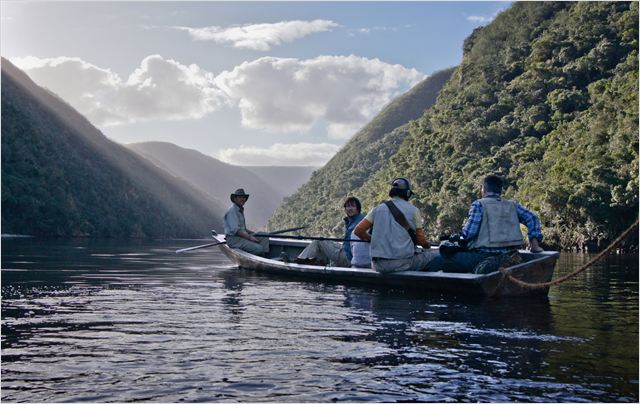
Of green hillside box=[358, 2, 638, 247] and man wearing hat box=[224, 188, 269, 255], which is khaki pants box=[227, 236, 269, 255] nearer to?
man wearing hat box=[224, 188, 269, 255]

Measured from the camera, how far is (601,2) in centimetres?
9394

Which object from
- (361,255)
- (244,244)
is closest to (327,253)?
(361,255)

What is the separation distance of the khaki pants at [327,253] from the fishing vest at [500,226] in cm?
502

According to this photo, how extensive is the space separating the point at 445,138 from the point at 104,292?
270 ft

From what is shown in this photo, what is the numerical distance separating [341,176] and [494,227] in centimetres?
14461

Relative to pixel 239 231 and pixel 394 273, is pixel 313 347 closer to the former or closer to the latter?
pixel 394 273

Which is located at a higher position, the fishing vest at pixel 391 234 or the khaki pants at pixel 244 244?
the fishing vest at pixel 391 234

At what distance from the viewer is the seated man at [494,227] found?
480 inches

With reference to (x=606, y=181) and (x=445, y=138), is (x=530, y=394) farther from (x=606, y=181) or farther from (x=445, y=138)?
(x=445, y=138)

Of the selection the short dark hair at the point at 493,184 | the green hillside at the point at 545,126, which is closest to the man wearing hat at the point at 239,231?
the short dark hair at the point at 493,184

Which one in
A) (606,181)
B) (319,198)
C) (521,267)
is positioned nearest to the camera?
(521,267)

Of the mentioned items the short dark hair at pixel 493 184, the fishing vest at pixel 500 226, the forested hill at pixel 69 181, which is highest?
the forested hill at pixel 69 181

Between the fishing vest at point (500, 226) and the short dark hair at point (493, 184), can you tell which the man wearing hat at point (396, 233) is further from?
the short dark hair at point (493, 184)

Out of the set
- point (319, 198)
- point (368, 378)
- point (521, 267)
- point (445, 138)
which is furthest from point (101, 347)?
point (319, 198)
